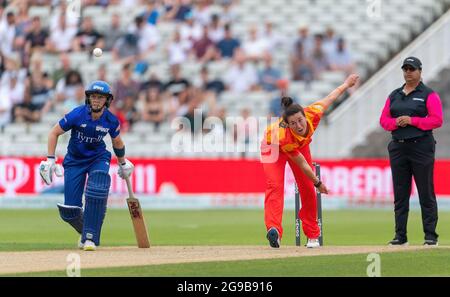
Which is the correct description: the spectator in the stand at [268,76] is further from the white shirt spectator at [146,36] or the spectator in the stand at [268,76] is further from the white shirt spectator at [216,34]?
the white shirt spectator at [146,36]

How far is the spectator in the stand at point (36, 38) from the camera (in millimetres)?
28391

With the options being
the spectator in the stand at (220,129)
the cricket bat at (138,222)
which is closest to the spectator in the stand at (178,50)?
the spectator in the stand at (220,129)

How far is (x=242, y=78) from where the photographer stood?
27.4 m

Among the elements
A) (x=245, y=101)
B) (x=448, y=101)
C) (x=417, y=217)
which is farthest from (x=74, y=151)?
(x=448, y=101)

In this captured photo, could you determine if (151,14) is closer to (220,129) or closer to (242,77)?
(242,77)

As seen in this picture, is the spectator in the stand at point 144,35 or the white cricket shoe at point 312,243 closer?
the white cricket shoe at point 312,243

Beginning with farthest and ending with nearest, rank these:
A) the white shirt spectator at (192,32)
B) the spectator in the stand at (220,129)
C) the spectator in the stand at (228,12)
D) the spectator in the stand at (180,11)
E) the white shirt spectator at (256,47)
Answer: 1. the spectator in the stand at (228,12)
2. the spectator in the stand at (180,11)
3. the white shirt spectator at (192,32)
4. the white shirt spectator at (256,47)
5. the spectator in the stand at (220,129)

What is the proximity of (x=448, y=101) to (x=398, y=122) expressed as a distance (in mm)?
13790

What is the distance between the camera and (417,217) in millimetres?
22391

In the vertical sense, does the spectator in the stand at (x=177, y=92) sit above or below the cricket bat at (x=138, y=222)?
above

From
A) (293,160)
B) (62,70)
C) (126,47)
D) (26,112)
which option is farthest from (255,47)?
(293,160)

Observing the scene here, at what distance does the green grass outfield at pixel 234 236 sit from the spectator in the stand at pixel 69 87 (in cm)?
362

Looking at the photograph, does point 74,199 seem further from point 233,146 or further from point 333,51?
point 333,51
